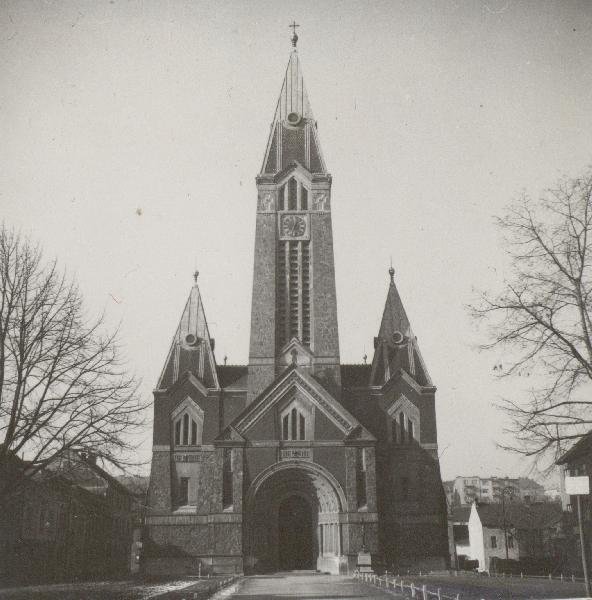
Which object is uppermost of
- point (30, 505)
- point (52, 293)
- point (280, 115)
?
point (280, 115)

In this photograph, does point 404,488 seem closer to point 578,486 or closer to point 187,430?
point 187,430

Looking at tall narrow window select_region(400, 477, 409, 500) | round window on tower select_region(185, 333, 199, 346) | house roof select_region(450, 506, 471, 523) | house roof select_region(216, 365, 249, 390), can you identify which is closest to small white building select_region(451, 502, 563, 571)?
house roof select_region(450, 506, 471, 523)

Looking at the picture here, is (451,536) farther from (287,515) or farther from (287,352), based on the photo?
(287,352)

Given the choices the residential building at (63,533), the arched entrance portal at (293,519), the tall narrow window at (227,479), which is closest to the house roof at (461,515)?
the residential building at (63,533)

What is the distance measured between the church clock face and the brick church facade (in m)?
0.08

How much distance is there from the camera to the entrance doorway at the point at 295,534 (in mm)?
→ 45906

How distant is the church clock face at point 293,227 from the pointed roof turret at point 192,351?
8.71 meters

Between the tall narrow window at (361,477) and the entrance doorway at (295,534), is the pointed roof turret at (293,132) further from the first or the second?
the entrance doorway at (295,534)

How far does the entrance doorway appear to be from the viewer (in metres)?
45.9

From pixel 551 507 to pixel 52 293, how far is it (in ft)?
234

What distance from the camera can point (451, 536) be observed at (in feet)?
166

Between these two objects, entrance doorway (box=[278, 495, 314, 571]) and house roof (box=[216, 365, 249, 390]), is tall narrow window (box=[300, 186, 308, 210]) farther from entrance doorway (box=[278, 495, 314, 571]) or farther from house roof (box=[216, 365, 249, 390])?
entrance doorway (box=[278, 495, 314, 571])

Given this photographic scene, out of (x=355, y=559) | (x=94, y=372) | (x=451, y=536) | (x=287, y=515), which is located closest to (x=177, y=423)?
(x=287, y=515)

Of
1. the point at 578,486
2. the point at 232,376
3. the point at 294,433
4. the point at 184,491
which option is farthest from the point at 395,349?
the point at 578,486
